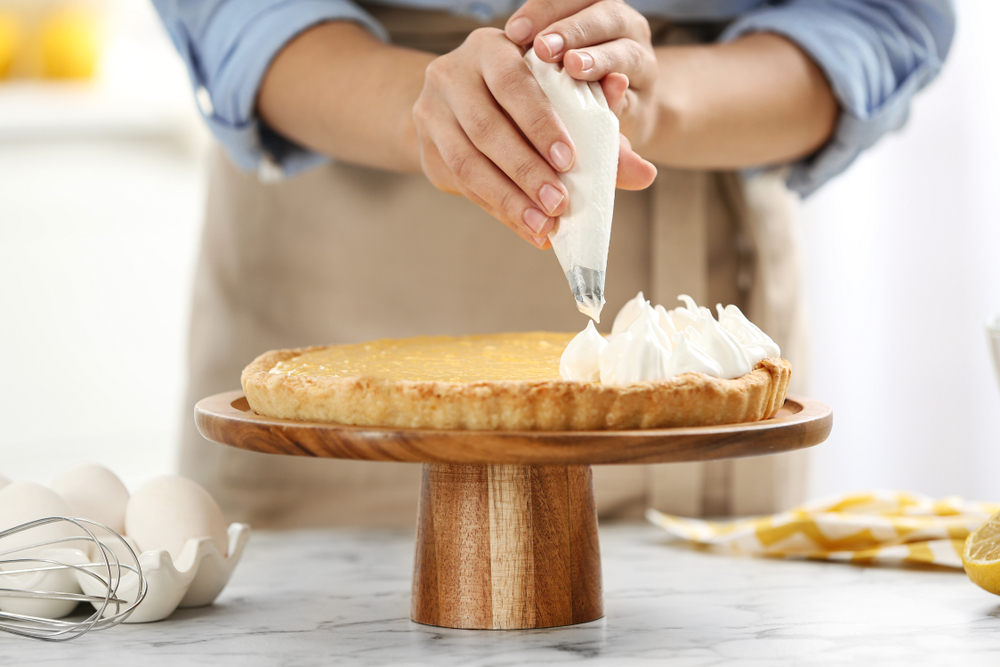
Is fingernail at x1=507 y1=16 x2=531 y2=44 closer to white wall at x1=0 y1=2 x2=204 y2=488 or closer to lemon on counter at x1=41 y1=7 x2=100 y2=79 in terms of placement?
white wall at x1=0 y1=2 x2=204 y2=488

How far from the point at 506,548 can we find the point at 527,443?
0.47 ft

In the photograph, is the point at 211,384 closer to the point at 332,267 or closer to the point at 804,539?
the point at 332,267

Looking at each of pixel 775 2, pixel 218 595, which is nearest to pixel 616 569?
pixel 218 595

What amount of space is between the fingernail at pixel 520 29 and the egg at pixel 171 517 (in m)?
0.42

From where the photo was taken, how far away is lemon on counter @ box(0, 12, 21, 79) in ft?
9.81

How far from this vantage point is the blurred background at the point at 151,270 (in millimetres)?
2088

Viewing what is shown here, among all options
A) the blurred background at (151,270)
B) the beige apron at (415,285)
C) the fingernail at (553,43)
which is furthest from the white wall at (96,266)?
the fingernail at (553,43)

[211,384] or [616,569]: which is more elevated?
[211,384]

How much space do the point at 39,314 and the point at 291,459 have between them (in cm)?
199

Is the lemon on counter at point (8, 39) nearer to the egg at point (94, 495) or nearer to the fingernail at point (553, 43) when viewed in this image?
the egg at point (94, 495)

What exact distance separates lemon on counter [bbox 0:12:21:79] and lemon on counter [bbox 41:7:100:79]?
0.24 feet

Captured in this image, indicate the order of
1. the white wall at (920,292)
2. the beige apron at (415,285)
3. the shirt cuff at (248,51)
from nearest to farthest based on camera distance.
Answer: the shirt cuff at (248,51) → the beige apron at (415,285) → the white wall at (920,292)

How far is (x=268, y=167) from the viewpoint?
3.98ft

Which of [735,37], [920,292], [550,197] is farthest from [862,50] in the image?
[920,292]
